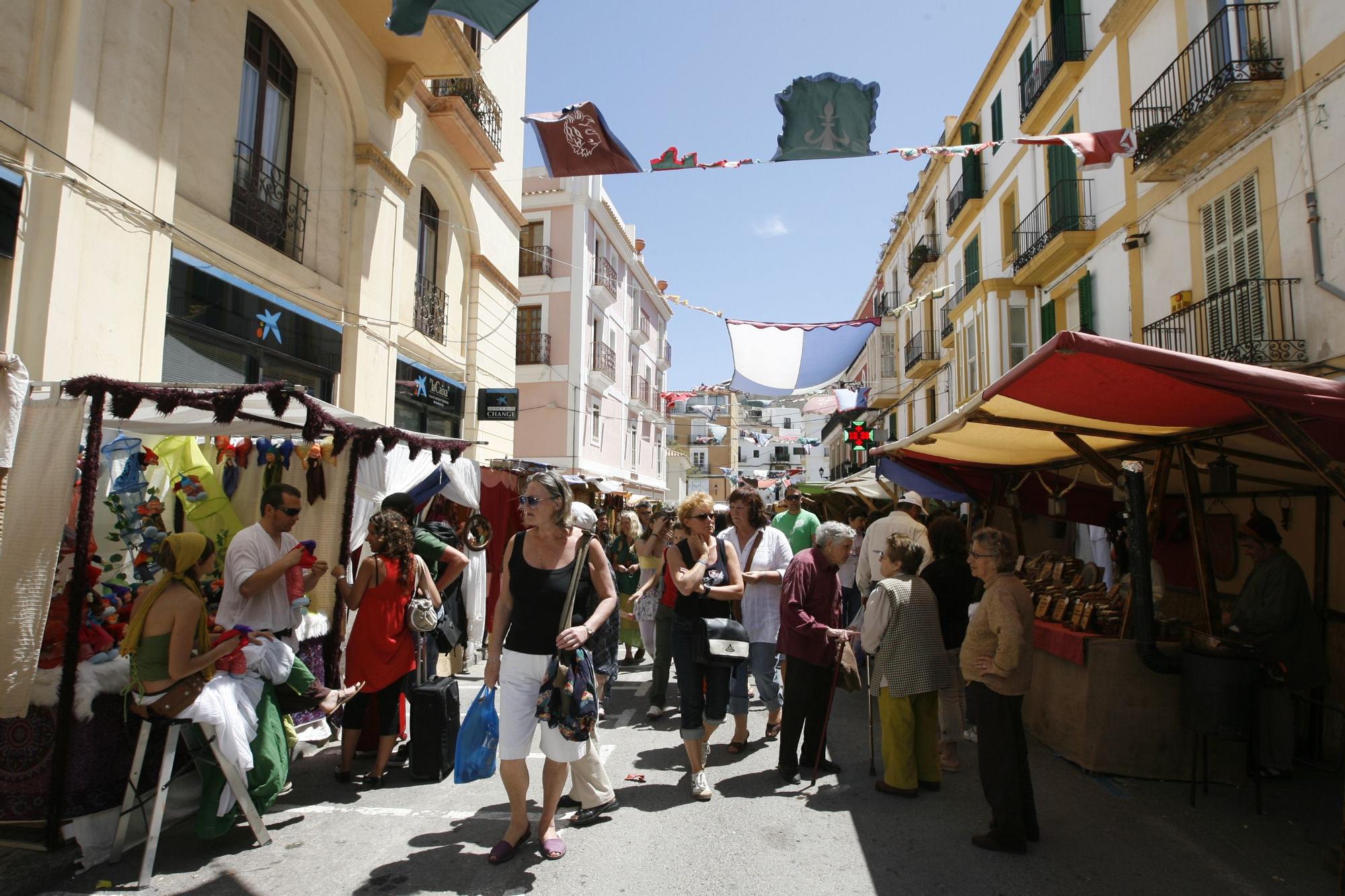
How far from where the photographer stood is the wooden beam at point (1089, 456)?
593cm

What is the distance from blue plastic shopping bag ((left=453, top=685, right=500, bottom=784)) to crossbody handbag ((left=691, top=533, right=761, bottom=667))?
1.27 meters

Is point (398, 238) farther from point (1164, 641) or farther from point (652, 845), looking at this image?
point (1164, 641)

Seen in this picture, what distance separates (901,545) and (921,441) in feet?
7.88

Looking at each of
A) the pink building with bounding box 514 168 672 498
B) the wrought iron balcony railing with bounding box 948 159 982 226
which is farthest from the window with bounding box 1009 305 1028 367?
the pink building with bounding box 514 168 672 498

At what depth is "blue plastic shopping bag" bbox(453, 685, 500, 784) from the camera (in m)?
4.37

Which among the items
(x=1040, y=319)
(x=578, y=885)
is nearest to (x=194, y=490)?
(x=578, y=885)

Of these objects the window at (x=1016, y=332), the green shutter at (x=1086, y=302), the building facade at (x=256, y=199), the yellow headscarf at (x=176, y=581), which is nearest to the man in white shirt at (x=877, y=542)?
the yellow headscarf at (x=176, y=581)

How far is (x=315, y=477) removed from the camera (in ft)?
20.5

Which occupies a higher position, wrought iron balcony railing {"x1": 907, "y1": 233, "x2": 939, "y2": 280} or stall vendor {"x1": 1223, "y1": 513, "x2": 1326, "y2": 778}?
wrought iron balcony railing {"x1": 907, "y1": 233, "x2": 939, "y2": 280}

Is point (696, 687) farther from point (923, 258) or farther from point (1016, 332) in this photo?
point (923, 258)

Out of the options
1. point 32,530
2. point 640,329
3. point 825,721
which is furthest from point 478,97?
point 640,329

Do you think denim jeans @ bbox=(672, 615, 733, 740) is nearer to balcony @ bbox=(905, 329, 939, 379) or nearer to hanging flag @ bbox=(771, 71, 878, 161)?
hanging flag @ bbox=(771, 71, 878, 161)

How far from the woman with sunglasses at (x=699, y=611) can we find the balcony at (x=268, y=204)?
676 cm

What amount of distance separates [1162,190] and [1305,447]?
947 centimetres
